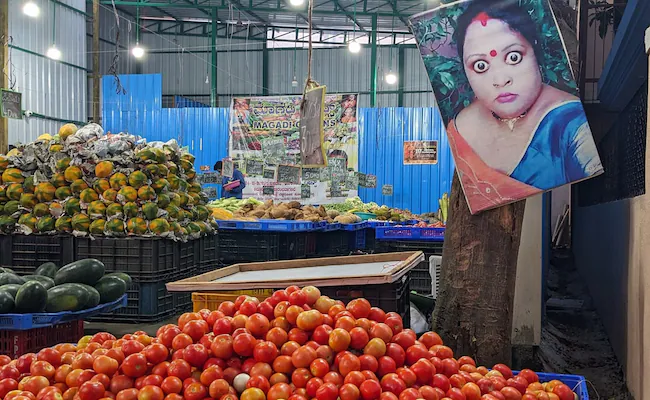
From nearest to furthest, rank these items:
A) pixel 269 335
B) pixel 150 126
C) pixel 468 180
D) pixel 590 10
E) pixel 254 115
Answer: pixel 269 335, pixel 468 180, pixel 590 10, pixel 254 115, pixel 150 126

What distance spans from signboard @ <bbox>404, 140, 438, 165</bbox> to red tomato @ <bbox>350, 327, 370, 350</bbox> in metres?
13.4

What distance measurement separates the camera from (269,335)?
94.3 inches

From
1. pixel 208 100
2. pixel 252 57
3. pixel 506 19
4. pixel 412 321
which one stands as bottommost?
pixel 412 321

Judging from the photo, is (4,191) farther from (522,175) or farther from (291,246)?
(522,175)

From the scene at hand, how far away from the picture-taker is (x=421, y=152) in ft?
51.1

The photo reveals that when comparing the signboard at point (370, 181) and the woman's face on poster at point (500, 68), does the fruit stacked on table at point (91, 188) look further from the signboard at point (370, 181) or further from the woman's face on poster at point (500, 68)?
the signboard at point (370, 181)

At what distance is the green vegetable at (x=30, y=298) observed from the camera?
402 centimetres

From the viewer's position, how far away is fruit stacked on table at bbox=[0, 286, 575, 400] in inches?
86.7

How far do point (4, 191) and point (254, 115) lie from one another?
31.4 ft

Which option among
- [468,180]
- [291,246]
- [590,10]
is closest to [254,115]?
[291,246]

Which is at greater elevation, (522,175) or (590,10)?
(590,10)

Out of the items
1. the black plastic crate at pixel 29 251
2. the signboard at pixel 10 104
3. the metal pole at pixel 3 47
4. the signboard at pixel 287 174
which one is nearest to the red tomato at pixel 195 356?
the black plastic crate at pixel 29 251

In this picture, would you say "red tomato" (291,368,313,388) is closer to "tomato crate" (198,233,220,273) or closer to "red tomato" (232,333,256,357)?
"red tomato" (232,333,256,357)

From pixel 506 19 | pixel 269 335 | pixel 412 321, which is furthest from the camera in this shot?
pixel 412 321
